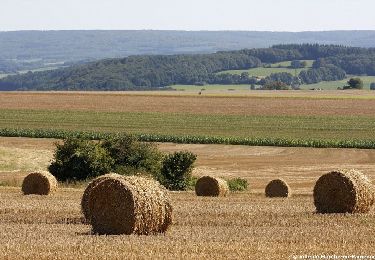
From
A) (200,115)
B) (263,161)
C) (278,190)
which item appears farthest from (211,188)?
(200,115)

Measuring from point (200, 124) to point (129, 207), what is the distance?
62.5 meters

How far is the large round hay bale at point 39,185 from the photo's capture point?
29.7 m

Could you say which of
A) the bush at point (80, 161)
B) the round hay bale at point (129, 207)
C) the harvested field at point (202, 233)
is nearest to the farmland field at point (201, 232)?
the harvested field at point (202, 233)

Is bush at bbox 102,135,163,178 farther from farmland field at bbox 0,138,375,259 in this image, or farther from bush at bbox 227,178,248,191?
farmland field at bbox 0,138,375,259

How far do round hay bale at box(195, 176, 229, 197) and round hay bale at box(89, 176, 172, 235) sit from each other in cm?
1285

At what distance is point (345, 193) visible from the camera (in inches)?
881

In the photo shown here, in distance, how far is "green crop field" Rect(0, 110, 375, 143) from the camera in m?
71.0

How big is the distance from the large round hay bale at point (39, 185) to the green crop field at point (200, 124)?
38.9m

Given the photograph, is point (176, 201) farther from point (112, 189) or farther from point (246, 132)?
point (246, 132)

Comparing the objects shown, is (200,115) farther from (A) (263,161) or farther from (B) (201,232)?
(B) (201,232)

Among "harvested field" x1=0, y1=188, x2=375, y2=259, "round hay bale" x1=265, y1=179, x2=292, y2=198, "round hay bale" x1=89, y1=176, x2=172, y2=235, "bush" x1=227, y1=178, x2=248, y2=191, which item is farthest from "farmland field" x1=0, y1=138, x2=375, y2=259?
"bush" x1=227, y1=178, x2=248, y2=191

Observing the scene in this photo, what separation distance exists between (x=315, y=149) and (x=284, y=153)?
335cm

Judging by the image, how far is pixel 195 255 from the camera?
14078mm

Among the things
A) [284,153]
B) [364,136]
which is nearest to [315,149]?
[284,153]
